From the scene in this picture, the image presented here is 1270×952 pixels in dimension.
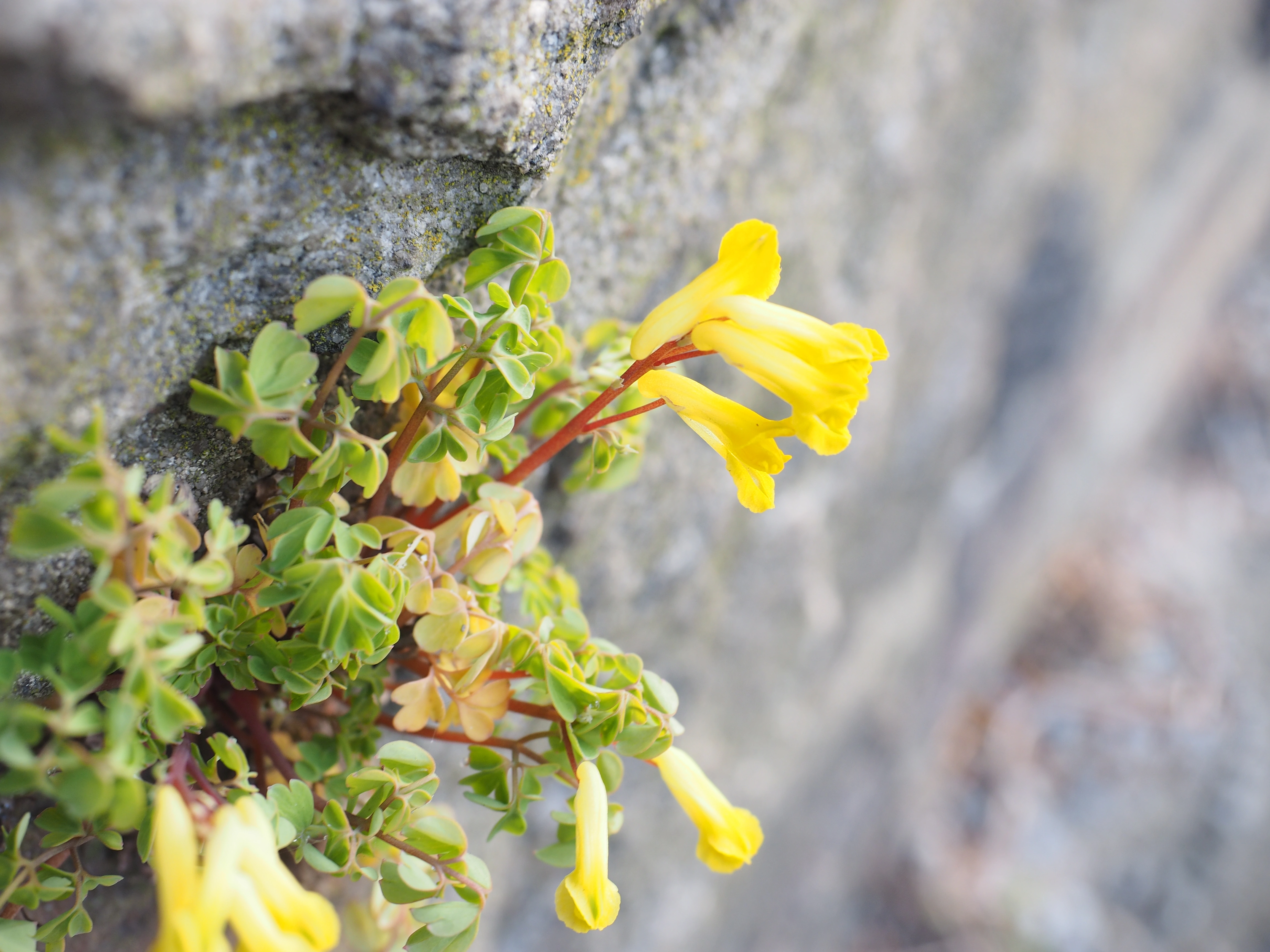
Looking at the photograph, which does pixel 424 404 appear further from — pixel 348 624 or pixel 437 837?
pixel 437 837

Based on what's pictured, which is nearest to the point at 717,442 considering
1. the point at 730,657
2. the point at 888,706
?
the point at 730,657

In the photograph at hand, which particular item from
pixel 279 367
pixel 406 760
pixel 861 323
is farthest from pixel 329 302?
pixel 861 323

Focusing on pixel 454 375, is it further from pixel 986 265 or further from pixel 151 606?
pixel 986 265

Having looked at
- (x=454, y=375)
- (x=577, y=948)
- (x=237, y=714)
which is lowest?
(x=577, y=948)

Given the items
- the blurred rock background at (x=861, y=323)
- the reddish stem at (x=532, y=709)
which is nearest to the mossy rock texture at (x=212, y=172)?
the blurred rock background at (x=861, y=323)

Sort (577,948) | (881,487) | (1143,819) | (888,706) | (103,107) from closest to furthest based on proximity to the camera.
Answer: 1. (103,107)
2. (577,948)
3. (881,487)
4. (888,706)
5. (1143,819)

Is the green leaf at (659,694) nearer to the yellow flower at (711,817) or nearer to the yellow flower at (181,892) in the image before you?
the yellow flower at (711,817)

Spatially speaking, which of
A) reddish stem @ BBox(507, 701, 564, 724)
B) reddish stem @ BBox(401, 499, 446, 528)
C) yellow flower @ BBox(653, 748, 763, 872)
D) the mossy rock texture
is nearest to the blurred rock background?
the mossy rock texture
